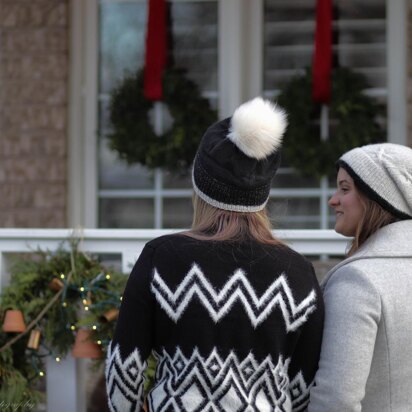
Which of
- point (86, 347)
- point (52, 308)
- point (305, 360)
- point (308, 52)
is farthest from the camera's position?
point (308, 52)

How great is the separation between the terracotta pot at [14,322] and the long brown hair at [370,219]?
1645mm

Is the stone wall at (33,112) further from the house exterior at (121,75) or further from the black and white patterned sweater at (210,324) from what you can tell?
the black and white patterned sweater at (210,324)

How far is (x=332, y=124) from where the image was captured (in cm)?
588

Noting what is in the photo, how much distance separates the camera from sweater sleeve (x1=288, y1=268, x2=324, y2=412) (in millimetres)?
2398

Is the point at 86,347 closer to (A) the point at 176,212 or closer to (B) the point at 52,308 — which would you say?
(B) the point at 52,308

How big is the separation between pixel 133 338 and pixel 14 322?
1474 mm

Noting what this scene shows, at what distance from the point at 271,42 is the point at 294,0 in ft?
1.03

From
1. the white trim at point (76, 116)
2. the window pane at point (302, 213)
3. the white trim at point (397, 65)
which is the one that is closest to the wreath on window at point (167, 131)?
the white trim at point (76, 116)

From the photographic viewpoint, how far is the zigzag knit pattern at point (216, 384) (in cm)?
227

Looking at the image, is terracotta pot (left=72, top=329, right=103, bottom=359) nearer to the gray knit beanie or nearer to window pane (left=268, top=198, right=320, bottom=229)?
the gray knit beanie

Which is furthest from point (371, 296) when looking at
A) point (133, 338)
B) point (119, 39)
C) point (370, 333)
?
point (119, 39)

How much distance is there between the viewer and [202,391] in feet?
7.47

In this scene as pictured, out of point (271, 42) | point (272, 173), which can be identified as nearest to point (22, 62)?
point (271, 42)

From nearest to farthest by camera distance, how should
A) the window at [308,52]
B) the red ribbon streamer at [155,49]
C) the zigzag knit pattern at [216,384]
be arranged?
the zigzag knit pattern at [216,384]
the red ribbon streamer at [155,49]
the window at [308,52]
